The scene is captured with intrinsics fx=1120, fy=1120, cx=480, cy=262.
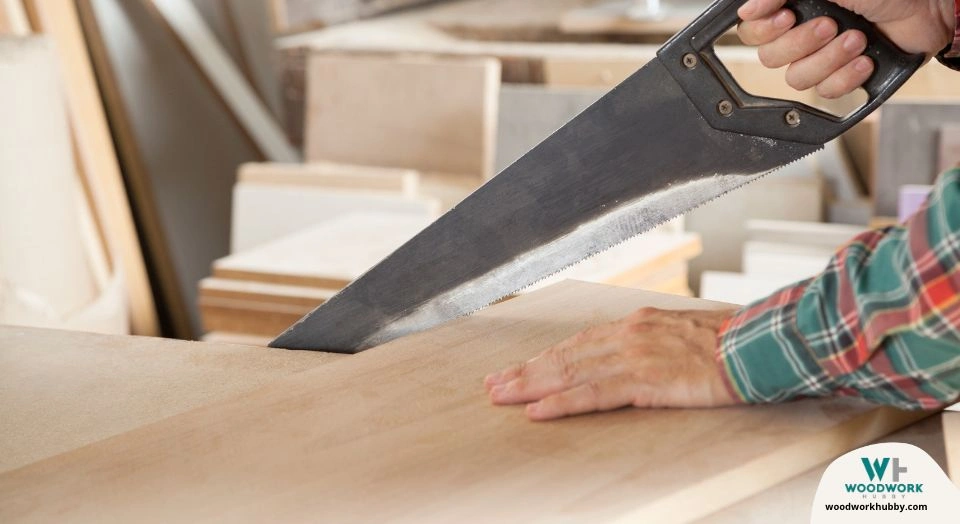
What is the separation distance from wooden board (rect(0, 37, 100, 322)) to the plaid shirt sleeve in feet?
8.22

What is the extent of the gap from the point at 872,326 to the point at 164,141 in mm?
3661

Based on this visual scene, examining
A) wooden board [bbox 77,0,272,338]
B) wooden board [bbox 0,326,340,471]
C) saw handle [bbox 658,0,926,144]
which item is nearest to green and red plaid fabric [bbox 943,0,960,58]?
saw handle [bbox 658,0,926,144]

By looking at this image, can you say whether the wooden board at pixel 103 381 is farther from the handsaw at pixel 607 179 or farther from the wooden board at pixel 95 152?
the wooden board at pixel 95 152

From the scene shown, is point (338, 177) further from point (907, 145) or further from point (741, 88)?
point (741, 88)

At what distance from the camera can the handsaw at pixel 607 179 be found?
4.57 feet

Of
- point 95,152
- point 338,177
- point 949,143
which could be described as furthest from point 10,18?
point 949,143

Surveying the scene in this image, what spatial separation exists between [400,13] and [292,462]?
12.0ft

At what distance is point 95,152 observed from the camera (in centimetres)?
392

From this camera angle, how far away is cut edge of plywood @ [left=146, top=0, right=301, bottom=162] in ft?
14.5

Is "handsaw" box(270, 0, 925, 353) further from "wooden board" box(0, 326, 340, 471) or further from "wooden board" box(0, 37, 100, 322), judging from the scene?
"wooden board" box(0, 37, 100, 322)

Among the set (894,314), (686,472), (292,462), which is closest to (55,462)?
(292,462)

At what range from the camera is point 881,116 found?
3.25 m

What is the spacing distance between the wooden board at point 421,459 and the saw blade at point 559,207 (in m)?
0.19
